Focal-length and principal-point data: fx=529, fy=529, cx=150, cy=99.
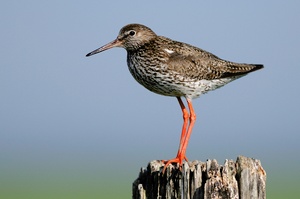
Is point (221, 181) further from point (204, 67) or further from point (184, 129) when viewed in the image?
point (204, 67)

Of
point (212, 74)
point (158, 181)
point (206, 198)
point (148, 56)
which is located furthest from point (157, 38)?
point (206, 198)

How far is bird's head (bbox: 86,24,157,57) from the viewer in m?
11.7

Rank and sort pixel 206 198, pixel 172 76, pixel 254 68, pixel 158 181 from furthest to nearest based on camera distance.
Answer: pixel 254 68 → pixel 172 76 → pixel 158 181 → pixel 206 198

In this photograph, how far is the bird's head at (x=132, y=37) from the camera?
38.3ft

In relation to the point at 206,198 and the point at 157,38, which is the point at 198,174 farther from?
the point at 157,38

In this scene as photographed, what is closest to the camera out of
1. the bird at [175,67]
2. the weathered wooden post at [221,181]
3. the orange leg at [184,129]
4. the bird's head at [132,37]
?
the weathered wooden post at [221,181]

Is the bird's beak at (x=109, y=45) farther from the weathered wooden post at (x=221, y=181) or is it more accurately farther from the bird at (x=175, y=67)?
the weathered wooden post at (x=221, y=181)

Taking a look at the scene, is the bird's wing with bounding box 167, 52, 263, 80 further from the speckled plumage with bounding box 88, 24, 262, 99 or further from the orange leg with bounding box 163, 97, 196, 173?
the orange leg with bounding box 163, 97, 196, 173

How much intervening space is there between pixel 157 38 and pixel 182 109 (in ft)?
5.46

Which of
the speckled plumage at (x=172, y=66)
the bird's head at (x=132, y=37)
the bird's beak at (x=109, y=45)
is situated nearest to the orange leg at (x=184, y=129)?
the speckled plumage at (x=172, y=66)

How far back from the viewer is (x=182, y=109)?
1166 cm

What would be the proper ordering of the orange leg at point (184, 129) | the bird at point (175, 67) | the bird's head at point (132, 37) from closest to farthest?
the orange leg at point (184, 129)
the bird at point (175, 67)
the bird's head at point (132, 37)

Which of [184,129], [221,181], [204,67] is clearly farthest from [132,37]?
[221,181]

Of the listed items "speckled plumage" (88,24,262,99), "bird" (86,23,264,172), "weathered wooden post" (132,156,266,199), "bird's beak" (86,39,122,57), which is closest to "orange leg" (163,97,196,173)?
"bird" (86,23,264,172)
